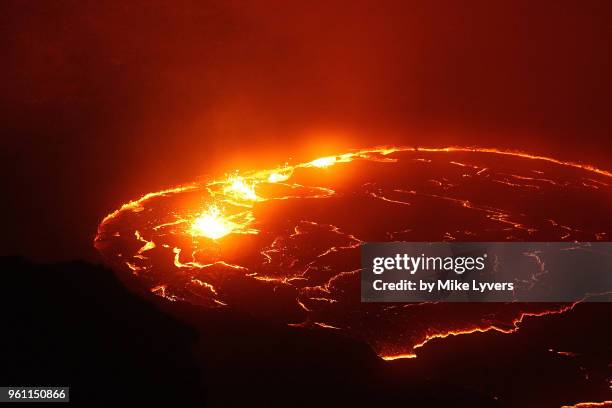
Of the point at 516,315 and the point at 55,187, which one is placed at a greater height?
the point at 55,187

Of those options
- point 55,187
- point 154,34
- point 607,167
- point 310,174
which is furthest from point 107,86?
point 607,167

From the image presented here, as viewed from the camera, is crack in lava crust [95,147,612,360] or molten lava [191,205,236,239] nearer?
crack in lava crust [95,147,612,360]

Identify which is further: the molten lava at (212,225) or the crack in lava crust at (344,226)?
the molten lava at (212,225)

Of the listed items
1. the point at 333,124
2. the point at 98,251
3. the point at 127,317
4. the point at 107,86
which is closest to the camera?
the point at 127,317

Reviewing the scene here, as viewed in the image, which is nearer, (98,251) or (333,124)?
(98,251)

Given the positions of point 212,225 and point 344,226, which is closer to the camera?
point 212,225

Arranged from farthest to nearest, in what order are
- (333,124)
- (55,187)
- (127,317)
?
(333,124) → (55,187) → (127,317)

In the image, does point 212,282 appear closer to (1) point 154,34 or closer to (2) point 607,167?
(1) point 154,34

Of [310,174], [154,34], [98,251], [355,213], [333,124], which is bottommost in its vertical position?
[98,251]
